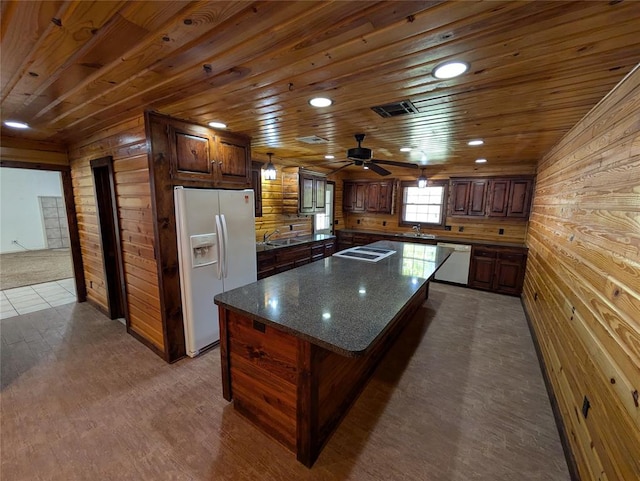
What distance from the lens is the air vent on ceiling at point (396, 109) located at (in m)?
2.00

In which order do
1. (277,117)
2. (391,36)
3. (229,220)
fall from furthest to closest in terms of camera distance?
1. (229,220)
2. (277,117)
3. (391,36)

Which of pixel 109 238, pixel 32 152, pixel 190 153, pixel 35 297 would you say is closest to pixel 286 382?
pixel 190 153

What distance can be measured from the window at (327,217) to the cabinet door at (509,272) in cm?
341

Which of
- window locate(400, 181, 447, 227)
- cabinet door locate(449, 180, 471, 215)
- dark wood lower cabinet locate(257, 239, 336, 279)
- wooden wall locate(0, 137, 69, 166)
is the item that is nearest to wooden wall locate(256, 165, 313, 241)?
dark wood lower cabinet locate(257, 239, 336, 279)

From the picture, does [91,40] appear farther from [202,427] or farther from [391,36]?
[202,427]

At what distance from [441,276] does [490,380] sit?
2919 millimetres

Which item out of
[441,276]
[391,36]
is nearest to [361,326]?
[391,36]

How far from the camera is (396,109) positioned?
210cm

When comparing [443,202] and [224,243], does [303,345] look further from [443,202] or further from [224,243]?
[443,202]

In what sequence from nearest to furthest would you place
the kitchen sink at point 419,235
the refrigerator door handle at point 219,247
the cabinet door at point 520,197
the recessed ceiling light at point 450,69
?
1. the recessed ceiling light at point 450,69
2. the refrigerator door handle at point 219,247
3. the cabinet door at point 520,197
4. the kitchen sink at point 419,235

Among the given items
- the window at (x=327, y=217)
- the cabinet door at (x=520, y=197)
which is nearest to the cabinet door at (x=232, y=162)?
the window at (x=327, y=217)

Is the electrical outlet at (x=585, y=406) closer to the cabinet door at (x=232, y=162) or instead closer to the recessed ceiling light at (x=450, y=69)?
the recessed ceiling light at (x=450, y=69)

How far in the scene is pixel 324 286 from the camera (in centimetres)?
217

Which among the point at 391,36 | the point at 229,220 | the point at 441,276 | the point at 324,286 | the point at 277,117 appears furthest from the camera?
the point at 441,276
